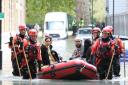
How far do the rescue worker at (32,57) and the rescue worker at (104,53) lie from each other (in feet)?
5.79

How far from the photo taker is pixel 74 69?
62.8 feet

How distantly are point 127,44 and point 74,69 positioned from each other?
42.4 feet

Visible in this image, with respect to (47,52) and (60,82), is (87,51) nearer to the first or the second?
(47,52)

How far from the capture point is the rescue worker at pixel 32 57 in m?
19.8

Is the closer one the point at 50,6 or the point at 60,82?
the point at 60,82

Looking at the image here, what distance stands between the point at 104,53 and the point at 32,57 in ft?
7.42

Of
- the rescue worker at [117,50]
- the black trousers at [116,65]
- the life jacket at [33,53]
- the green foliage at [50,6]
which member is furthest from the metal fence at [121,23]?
the life jacket at [33,53]

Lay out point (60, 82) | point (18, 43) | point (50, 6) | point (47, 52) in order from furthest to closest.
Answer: point (50, 6)
point (47, 52)
point (18, 43)
point (60, 82)

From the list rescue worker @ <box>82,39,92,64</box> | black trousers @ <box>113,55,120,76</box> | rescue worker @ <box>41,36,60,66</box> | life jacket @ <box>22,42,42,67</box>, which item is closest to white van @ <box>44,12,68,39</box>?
rescue worker @ <box>82,39,92,64</box>

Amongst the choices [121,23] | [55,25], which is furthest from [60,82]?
[55,25]

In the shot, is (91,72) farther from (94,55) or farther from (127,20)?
(127,20)

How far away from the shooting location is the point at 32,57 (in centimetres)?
2009

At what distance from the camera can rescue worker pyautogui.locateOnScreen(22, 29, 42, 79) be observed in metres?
19.8

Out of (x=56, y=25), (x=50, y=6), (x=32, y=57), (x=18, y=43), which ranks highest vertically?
(x=50, y=6)
